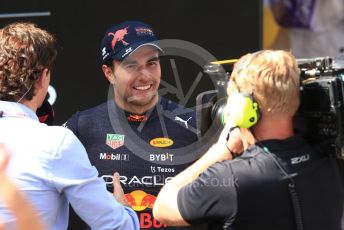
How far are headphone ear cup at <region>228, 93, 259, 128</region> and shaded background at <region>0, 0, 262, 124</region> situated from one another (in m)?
1.46

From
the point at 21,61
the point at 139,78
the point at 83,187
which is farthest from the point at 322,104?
the point at 139,78

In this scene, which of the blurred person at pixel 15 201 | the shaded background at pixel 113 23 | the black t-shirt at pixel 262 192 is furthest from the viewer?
the shaded background at pixel 113 23

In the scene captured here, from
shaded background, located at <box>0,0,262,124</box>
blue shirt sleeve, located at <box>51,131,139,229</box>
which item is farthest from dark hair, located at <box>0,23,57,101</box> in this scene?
shaded background, located at <box>0,0,262,124</box>

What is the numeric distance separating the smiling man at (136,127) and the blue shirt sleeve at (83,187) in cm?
62

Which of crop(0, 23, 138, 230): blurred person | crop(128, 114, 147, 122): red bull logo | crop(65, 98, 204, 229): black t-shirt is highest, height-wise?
crop(0, 23, 138, 230): blurred person

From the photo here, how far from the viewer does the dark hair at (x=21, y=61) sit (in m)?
1.55

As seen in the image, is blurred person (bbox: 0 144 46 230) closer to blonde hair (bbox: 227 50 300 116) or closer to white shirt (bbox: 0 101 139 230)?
white shirt (bbox: 0 101 139 230)

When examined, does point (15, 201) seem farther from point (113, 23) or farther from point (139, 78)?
point (113, 23)

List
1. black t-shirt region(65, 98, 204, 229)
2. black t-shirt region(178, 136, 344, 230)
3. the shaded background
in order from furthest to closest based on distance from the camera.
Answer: the shaded background < black t-shirt region(65, 98, 204, 229) < black t-shirt region(178, 136, 344, 230)

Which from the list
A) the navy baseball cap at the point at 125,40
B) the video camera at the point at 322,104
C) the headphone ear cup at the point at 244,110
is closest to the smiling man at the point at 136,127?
the navy baseball cap at the point at 125,40

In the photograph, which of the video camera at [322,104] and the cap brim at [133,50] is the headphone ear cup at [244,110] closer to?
the video camera at [322,104]

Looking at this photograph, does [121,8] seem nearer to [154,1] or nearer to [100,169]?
[154,1]

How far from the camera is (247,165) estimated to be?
1495 millimetres

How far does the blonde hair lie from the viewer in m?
1.50
